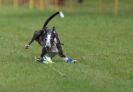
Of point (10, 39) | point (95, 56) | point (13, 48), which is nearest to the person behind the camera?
point (95, 56)

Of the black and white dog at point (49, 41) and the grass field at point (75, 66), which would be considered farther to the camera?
the black and white dog at point (49, 41)

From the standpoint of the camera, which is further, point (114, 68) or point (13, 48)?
point (13, 48)

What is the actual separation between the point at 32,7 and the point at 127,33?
23.7 meters

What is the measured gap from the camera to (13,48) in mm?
19484

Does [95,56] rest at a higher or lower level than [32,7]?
higher

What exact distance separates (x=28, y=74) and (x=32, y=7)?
35.7 metres

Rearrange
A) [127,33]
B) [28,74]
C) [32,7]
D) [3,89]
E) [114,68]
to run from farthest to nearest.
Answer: [32,7] < [127,33] < [114,68] < [28,74] < [3,89]

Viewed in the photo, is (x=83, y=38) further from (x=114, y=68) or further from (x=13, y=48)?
(x=114, y=68)

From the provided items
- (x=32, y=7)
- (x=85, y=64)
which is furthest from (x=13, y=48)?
(x=32, y=7)

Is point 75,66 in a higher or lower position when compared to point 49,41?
lower

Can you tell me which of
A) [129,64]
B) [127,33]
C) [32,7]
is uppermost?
[129,64]

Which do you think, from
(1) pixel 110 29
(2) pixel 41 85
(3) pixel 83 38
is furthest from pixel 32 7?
(2) pixel 41 85

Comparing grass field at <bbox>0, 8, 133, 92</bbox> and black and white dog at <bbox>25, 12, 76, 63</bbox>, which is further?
black and white dog at <bbox>25, 12, 76, 63</bbox>

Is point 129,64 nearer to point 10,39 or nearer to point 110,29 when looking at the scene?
point 10,39
